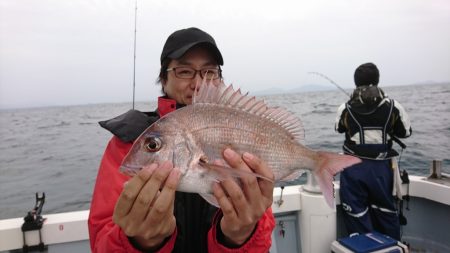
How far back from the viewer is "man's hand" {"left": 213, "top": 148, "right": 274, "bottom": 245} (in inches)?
67.0

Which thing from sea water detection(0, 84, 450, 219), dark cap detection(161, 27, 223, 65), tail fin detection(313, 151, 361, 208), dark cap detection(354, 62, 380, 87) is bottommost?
sea water detection(0, 84, 450, 219)

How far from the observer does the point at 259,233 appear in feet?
6.58

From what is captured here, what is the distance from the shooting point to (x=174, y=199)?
2.06 meters

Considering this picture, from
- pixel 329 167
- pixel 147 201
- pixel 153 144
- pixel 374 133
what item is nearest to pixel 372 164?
pixel 374 133

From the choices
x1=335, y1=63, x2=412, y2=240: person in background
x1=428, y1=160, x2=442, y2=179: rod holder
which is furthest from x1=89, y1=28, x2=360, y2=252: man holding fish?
x1=428, y1=160, x2=442, y2=179: rod holder

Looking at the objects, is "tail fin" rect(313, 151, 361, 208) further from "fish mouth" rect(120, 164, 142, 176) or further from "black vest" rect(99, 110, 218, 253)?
"fish mouth" rect(120, 164, 142, 176)

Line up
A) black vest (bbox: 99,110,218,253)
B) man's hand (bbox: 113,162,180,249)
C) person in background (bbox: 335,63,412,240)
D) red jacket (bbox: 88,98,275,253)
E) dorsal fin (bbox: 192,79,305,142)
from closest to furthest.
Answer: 1. man's hand (bbox: 113,162,180,249)
2. red jacket (bbox: 88,98,275,253)
3. dorsal fin (bbox: 192,79,305,142)
4. black vest (bbox: 99,110,218,253)
5. person in background (bbox: 335,63,412,240)

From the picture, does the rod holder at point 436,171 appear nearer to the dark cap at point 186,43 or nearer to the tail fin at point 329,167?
the tail fin at point 329,167

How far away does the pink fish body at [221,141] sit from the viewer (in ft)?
5.64

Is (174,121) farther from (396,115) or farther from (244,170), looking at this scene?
(396,115)

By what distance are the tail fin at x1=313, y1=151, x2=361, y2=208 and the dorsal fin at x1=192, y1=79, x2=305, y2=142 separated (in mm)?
209

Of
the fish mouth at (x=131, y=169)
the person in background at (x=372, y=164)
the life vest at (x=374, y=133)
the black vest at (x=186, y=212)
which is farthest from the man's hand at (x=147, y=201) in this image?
the life vest at (x=374, y=133)

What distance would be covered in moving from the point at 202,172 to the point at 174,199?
46cm

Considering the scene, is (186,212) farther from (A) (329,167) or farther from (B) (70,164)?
(B) (70,164)
